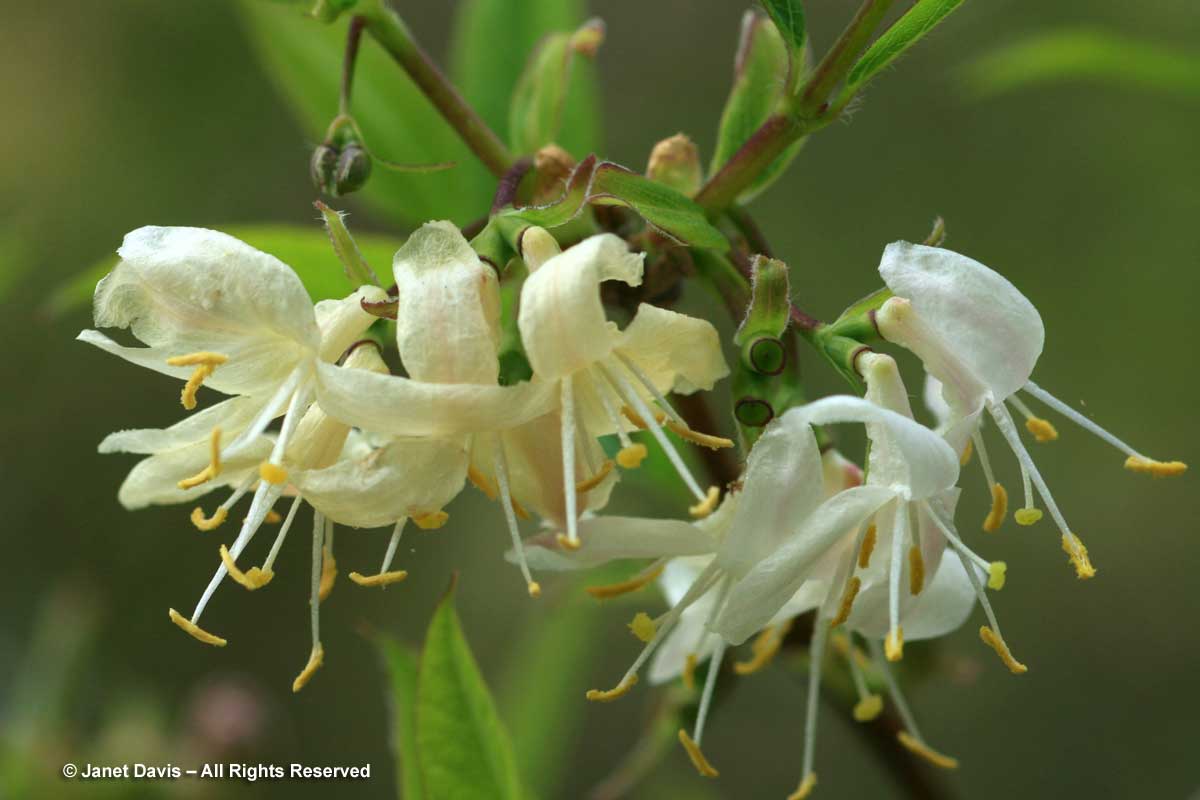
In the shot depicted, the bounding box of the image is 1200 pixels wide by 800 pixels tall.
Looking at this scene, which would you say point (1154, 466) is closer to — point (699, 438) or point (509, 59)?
point (699, 438)

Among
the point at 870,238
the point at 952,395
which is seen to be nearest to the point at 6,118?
the point at 870,238

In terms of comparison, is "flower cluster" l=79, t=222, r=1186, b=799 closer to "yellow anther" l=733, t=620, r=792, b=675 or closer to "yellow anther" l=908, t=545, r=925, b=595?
"yellow anther" l=908, t=545, r=925, b=595

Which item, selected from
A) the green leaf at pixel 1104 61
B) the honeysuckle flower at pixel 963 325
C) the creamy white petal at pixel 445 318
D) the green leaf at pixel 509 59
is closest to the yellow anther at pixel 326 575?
the creamy white petal at pixel 445 318

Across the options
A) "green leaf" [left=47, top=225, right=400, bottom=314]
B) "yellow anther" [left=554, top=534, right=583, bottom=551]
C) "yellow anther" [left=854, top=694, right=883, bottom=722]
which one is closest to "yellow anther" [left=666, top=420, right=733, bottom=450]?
"yellow anther" [left=554, top=534, right=583, bottom=551]

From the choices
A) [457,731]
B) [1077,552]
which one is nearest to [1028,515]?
[1077,552]

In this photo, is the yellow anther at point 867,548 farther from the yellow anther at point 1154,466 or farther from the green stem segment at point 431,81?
the green stem segment at point 431,81
